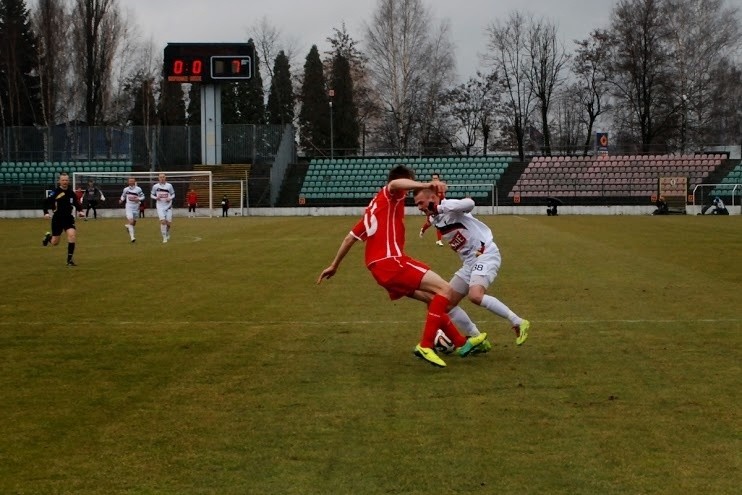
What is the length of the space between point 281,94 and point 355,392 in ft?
292

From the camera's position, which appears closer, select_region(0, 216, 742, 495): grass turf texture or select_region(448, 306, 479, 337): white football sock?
select_region(0, 216, 742, 495): grass turf texture

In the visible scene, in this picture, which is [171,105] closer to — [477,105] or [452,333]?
[477,105]

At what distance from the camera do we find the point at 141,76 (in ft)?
281

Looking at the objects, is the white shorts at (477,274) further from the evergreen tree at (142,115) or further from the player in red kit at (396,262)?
the evergreen tree at (142,115)

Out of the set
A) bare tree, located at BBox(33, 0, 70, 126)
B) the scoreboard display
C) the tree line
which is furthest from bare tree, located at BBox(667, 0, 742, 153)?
bare tree, located at BBox(33, 0, 70, 126)

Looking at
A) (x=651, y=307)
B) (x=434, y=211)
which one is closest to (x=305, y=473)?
(x=434, y=211)

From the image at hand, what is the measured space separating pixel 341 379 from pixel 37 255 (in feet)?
56.8

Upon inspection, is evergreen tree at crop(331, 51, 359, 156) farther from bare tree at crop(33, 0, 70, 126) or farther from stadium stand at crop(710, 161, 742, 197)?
stadium stand at crop(710, 161, 742, 197)

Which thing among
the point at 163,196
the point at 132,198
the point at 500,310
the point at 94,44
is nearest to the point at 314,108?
the point at 94,44

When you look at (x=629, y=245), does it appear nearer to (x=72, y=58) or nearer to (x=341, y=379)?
(x=341, y=379)

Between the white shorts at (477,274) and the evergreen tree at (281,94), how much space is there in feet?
272

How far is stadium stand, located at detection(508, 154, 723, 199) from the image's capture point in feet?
209

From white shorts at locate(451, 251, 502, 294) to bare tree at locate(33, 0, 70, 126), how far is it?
66506mm

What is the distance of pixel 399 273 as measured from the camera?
30.0 ft
